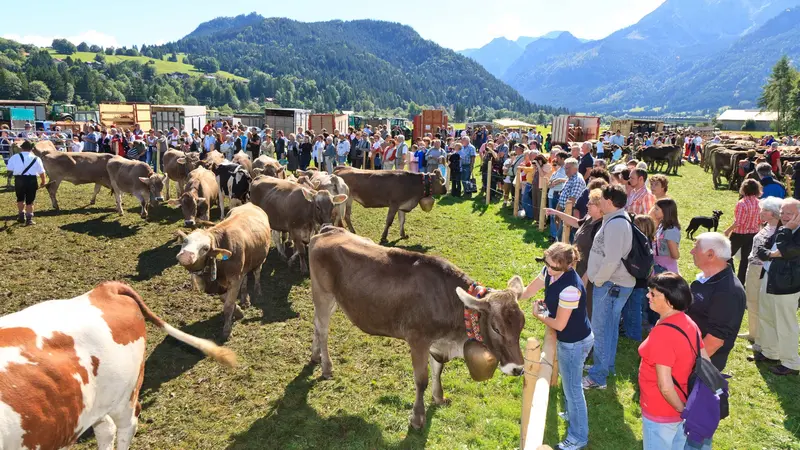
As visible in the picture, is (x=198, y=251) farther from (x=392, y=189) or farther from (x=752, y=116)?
(x=752, y=116)

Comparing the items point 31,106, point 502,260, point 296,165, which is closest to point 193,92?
point 31,106

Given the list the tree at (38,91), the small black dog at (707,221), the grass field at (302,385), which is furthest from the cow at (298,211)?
the tree at (38,91)

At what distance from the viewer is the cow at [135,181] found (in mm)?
15312

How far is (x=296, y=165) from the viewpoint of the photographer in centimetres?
2425

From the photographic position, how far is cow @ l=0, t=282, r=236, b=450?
3568mm

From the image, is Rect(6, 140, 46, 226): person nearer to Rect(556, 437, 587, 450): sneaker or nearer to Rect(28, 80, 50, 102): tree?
Rect(556, 437, 587, 450): sneaker

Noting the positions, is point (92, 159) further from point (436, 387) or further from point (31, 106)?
point (31, 106)

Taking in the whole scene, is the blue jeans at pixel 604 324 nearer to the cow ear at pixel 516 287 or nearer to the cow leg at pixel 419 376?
the cow ear at pixel 516 287

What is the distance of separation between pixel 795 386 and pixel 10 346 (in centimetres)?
906

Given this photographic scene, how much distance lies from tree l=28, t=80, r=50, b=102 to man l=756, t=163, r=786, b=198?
14222cm

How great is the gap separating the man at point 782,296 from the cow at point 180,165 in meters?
16.9

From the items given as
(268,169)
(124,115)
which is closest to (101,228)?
(268,169)

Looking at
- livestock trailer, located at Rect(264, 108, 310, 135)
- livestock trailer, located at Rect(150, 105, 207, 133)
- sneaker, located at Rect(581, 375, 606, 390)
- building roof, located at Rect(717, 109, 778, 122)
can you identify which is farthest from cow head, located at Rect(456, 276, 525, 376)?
building roof, located at Rect(717, 109, 778, 122)

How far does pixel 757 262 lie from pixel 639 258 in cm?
262
